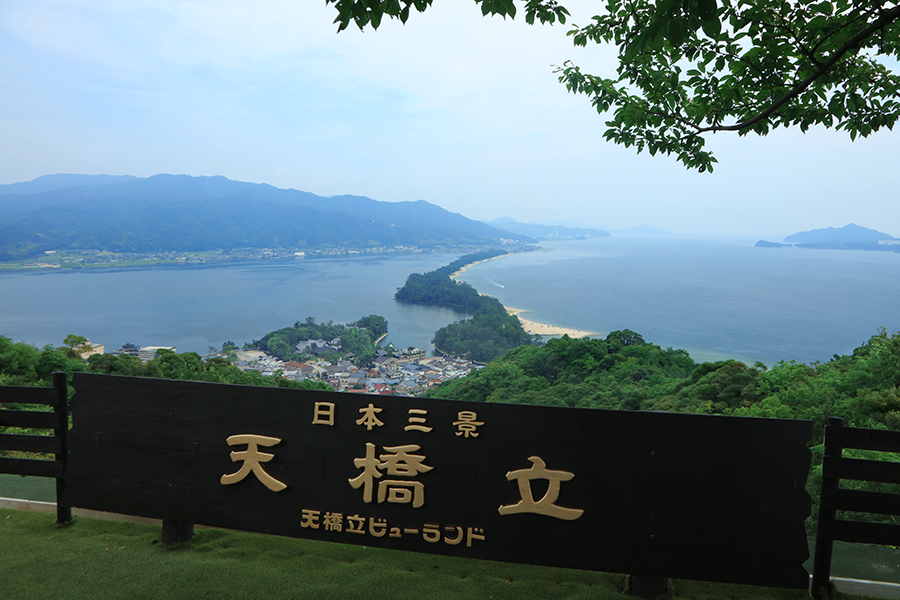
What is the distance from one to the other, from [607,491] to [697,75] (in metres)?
2.61

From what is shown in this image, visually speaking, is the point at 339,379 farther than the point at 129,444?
Yes

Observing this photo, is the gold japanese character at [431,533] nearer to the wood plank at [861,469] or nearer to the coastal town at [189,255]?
the wood plank at [861,469]

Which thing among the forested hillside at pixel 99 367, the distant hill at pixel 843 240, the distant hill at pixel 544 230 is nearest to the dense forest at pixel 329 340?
the forested hillside at pixel 99 367

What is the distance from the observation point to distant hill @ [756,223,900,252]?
50.8 m

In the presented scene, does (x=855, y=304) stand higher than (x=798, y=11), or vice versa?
(x=798, y=11)

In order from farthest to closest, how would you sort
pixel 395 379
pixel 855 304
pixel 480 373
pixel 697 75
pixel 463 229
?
pixel 463 229 < pixel 855 304 < pixel 395 379 < pixel 480 373 < pixel 697 75

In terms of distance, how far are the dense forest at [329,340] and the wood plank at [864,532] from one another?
19002 mm

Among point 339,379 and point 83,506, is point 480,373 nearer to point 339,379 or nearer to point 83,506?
point 339,379

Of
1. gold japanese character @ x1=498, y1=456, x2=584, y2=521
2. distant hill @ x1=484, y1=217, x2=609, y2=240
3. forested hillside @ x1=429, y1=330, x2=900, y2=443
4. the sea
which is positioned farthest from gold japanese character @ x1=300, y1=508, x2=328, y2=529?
distant hill @ x1=484, y1=217, x2=609, y2=240

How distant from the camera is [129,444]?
2.28 meters

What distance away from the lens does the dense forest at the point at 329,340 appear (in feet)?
70.6

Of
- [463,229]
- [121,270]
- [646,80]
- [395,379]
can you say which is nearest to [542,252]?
[463,229]

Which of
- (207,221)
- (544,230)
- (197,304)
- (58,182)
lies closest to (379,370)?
(197,304)

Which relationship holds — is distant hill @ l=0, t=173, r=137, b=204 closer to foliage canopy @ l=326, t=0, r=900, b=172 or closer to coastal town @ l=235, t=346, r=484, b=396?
coastal town @ l=235, t=346, r=484, b=396
